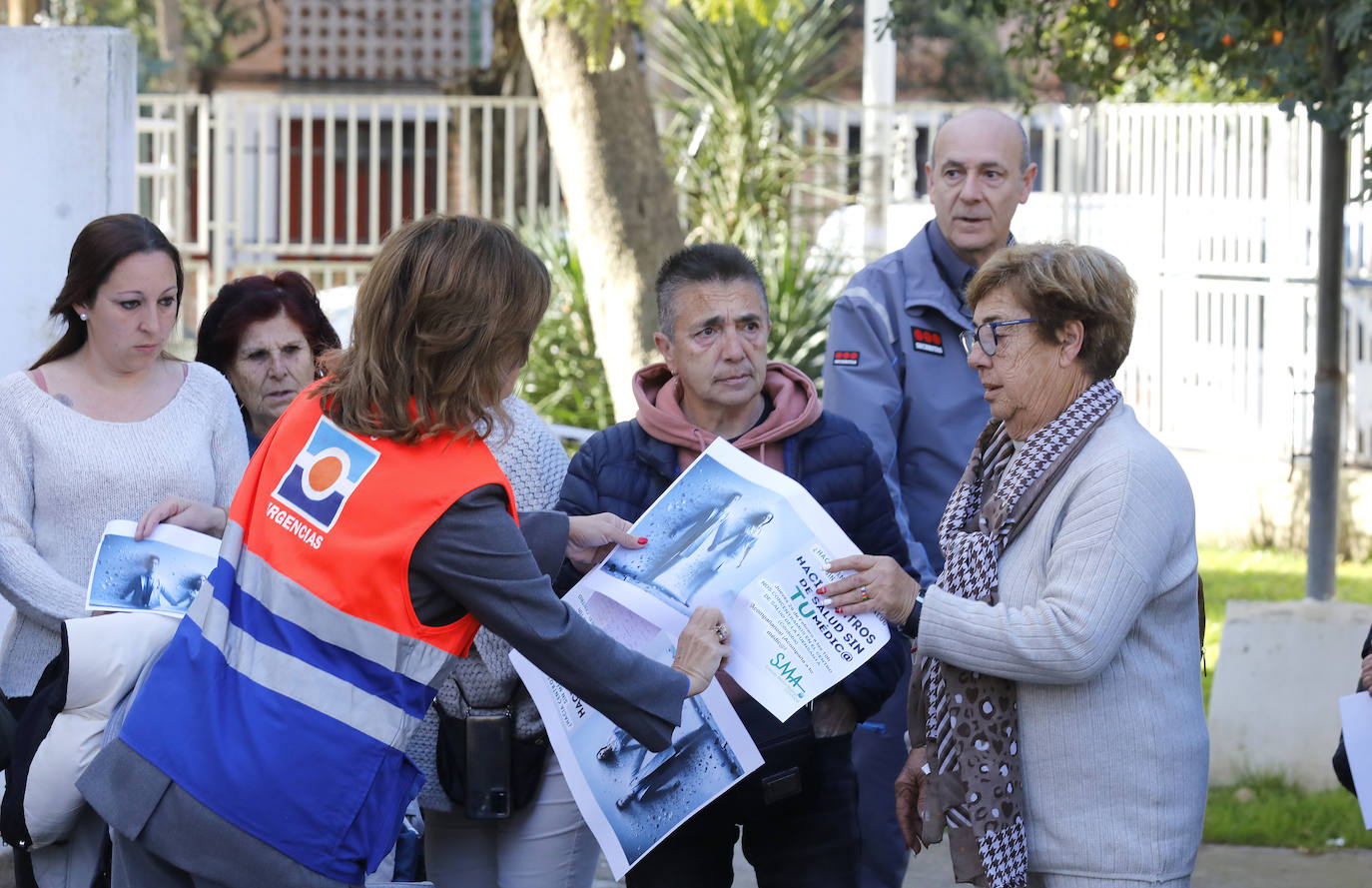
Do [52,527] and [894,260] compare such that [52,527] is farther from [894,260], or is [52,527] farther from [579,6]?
[579,6]

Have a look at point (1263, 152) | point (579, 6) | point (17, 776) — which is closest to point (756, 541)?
point (17, 776)

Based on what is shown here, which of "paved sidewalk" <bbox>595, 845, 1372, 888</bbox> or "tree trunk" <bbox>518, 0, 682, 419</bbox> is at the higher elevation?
"tree trunk" <bbox>518, 0, 682, 419</bbox>

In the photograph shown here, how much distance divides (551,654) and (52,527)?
1.60m

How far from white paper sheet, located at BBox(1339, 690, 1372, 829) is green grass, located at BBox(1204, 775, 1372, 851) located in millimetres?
2431

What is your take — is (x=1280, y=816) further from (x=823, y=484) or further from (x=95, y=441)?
(x=95, y=441)

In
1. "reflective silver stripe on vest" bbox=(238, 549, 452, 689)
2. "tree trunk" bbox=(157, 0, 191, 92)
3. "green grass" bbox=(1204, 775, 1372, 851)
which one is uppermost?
"tree trunk" bbox=(157, 0, 191, 92)

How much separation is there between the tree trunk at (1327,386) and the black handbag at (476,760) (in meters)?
4.03

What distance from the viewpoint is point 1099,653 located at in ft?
8.89

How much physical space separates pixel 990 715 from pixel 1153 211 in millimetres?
8690

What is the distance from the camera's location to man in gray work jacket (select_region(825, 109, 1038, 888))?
388 centimetres

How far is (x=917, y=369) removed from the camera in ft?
12.8

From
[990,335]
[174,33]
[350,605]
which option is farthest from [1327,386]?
[174,33]

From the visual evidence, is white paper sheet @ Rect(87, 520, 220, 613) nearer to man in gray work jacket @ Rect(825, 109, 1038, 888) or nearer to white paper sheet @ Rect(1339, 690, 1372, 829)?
man in gray work jacket @ Rect(825, 109, 1038, 888)

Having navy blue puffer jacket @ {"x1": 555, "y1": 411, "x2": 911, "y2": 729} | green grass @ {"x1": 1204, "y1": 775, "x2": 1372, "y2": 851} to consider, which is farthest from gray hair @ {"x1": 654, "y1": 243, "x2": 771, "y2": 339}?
green grass @ {"x1": 1204, "y1": 775, "x2": 1372, "y2": 851}
